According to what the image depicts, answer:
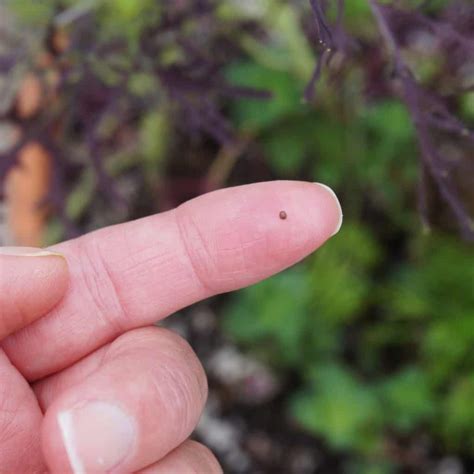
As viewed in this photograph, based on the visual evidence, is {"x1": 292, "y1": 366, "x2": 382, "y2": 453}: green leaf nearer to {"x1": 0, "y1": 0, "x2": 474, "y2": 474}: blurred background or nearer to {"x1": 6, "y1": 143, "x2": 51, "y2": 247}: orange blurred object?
{"x1": 0, "y1": 0, "x2": 474, "y2": 474}: blurred background

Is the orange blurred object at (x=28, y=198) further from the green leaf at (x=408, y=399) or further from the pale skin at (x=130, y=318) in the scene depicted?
the green leaf at (x=408, y=399)

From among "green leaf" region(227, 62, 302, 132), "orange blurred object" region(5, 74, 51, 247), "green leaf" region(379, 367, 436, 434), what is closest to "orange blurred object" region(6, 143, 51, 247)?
"orange blurred object" region(5, 74, 51, 247)

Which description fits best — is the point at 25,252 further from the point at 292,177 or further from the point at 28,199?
the point at 292,177

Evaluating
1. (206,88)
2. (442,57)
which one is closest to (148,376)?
→ (206,88)

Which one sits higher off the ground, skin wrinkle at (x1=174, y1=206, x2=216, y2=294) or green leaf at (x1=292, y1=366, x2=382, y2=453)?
skin wrinkle at (x1=174, y1=206, x2=216, y2=294)

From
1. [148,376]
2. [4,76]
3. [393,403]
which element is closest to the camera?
[148,376]

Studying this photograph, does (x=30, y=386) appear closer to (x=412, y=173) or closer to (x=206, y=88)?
(x=206, y=88)

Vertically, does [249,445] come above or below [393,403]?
below
